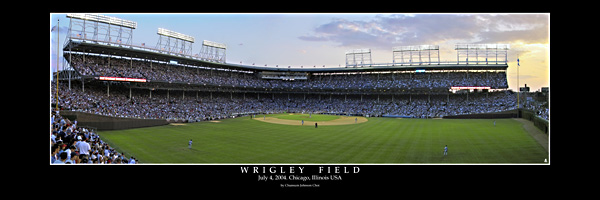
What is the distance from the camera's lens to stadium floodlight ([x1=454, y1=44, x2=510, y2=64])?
57.8 m

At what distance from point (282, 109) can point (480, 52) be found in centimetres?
4453

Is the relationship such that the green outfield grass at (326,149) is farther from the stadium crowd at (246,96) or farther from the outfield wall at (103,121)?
the stadium crowd at (246,96)

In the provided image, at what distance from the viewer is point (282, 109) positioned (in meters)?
66.9

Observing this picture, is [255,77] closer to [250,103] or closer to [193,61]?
[250,103]

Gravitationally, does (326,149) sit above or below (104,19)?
below

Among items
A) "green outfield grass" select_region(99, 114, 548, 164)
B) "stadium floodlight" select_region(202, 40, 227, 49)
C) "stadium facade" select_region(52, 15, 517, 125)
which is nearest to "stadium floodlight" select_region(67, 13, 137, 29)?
"stadium facade" select_region(52, 15, 517, 125)

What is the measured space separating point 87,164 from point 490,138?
2999 centimetres

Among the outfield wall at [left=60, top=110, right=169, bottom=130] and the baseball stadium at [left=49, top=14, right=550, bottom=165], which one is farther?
the outfield wall at [left=60, top=110, right=169, bottom=130]

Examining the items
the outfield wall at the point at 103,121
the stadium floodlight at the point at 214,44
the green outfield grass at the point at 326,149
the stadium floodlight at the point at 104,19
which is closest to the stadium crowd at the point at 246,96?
the outfield wall at the point at 103,121

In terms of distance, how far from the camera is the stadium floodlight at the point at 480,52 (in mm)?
57781

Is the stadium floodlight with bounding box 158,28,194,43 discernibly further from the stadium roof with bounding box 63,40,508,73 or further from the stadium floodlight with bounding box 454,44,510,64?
the stadium floodlight with bounding box 454,44,510,64

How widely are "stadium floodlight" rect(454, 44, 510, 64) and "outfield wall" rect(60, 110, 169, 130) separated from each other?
6032 centimetres

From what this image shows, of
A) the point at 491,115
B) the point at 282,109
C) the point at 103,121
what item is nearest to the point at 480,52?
the point at 491,115

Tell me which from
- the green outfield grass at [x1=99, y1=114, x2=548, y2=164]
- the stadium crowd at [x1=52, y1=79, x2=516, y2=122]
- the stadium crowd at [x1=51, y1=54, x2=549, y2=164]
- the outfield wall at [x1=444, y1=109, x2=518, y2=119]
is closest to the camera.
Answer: the green outfield grass at [x1=99, y1=114, x2=548, y2=164]
